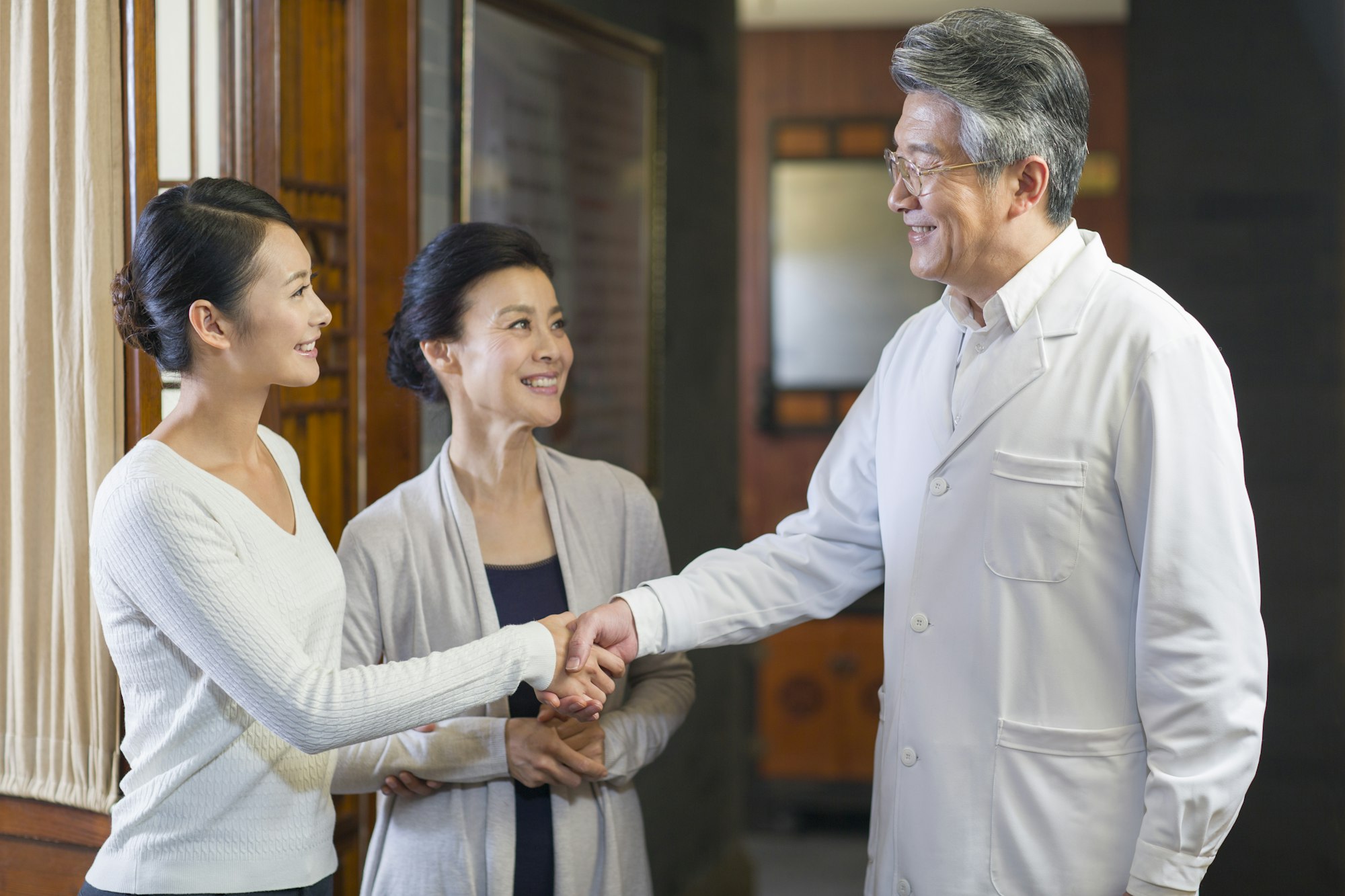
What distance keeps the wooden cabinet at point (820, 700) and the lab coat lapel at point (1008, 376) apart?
11.4 feet

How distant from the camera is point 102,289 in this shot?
1.71m

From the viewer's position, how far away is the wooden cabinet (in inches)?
197

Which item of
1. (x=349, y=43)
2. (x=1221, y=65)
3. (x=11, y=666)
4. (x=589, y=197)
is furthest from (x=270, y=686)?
(x=1221, y=65)

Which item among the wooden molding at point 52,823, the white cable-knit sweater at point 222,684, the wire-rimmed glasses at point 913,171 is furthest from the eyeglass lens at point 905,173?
the wooden molding at point 52,823

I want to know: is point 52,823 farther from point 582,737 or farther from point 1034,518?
point 1034,518

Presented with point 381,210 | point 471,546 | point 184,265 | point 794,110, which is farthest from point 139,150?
point 794,110

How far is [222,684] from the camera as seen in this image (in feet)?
4.38

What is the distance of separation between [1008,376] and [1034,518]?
190mm

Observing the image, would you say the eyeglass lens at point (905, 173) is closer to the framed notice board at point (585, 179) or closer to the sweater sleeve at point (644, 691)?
the sweater sleeve at point (644, 691)

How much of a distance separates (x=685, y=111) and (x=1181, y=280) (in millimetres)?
1574

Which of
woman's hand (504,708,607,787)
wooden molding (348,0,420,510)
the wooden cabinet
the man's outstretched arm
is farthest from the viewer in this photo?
the wooden cabinet

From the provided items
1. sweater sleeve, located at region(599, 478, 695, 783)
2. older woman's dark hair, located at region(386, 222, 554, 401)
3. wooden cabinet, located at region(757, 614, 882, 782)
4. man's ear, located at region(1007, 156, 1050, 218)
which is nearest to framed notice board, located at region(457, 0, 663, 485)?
older woman's dark hair, located at region(386, 222, 554, 401)

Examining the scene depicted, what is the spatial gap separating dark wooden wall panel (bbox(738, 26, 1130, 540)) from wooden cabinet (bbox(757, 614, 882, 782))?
68 centimetres

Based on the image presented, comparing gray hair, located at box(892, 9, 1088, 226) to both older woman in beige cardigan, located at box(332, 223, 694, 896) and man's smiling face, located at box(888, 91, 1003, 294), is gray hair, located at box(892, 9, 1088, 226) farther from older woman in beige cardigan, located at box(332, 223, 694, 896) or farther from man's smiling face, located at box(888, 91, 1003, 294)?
older woman in beige cardigan, located at box(332, 223, 694, 896)
